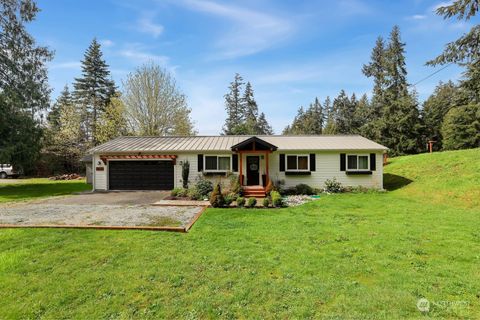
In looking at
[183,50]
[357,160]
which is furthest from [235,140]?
[357,160]

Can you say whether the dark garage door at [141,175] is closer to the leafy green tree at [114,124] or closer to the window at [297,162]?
the window at [297,162]

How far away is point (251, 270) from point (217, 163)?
36.7 ft

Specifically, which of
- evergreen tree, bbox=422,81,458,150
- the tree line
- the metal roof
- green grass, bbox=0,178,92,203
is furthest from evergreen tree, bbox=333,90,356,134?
green grass, bbox=0,178,92,203

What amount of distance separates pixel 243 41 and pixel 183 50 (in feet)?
12.0

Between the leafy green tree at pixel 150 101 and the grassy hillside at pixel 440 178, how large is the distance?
2064 cm

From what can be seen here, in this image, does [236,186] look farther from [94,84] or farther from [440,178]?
[94,84]

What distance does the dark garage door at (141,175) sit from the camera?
15828 millimetres

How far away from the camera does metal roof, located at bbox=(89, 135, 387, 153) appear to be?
15.3m

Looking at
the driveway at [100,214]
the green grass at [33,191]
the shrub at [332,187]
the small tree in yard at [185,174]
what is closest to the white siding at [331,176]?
the shrub at [332,187]

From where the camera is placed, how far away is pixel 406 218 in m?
8.23

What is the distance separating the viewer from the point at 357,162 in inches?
596

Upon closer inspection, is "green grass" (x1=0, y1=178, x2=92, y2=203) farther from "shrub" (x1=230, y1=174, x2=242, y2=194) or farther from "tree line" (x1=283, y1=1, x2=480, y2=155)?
"tree line" (x1=283, y1=1, x2=480, y2=155)

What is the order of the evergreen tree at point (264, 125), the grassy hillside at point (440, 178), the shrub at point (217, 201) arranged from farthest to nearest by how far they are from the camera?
the evergreen tree at point (264, 125), the grassy hillside at point (440, 178), the shrub at point (217, 201)

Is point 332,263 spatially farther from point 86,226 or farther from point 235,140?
point 235,140
